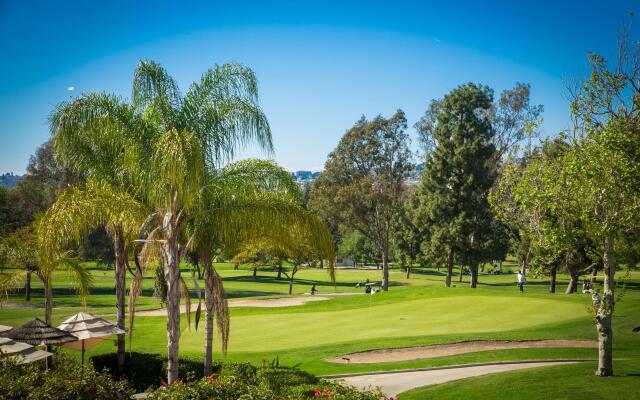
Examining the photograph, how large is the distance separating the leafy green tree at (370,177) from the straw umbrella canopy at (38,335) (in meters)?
41.0

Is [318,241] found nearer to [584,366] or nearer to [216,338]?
[584,366]

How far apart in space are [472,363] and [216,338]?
1340 centimetres

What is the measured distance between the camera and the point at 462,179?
176 ft

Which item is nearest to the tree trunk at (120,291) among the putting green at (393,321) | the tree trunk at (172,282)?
the tree trunk at (172,282)

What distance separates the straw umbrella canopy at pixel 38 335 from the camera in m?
17.5

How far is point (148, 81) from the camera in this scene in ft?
52.0

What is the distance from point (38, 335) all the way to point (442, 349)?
15.2m

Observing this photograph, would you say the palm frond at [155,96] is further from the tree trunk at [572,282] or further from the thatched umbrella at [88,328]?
the tree trunk at [572,282]

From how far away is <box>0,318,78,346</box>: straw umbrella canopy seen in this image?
690 inches

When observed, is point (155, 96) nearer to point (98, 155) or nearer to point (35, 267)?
point (98, 155)

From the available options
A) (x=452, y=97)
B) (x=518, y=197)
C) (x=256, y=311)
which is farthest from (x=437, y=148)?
(x=518, y=197)

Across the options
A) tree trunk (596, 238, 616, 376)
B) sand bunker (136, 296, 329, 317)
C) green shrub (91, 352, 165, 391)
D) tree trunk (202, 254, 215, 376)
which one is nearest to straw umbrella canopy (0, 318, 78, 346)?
green shrub (91, 352, 165, 391)

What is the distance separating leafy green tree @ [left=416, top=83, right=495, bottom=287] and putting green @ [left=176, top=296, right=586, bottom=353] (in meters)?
18.6

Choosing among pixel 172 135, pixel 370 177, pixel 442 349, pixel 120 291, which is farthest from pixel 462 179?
pixel 172 135
